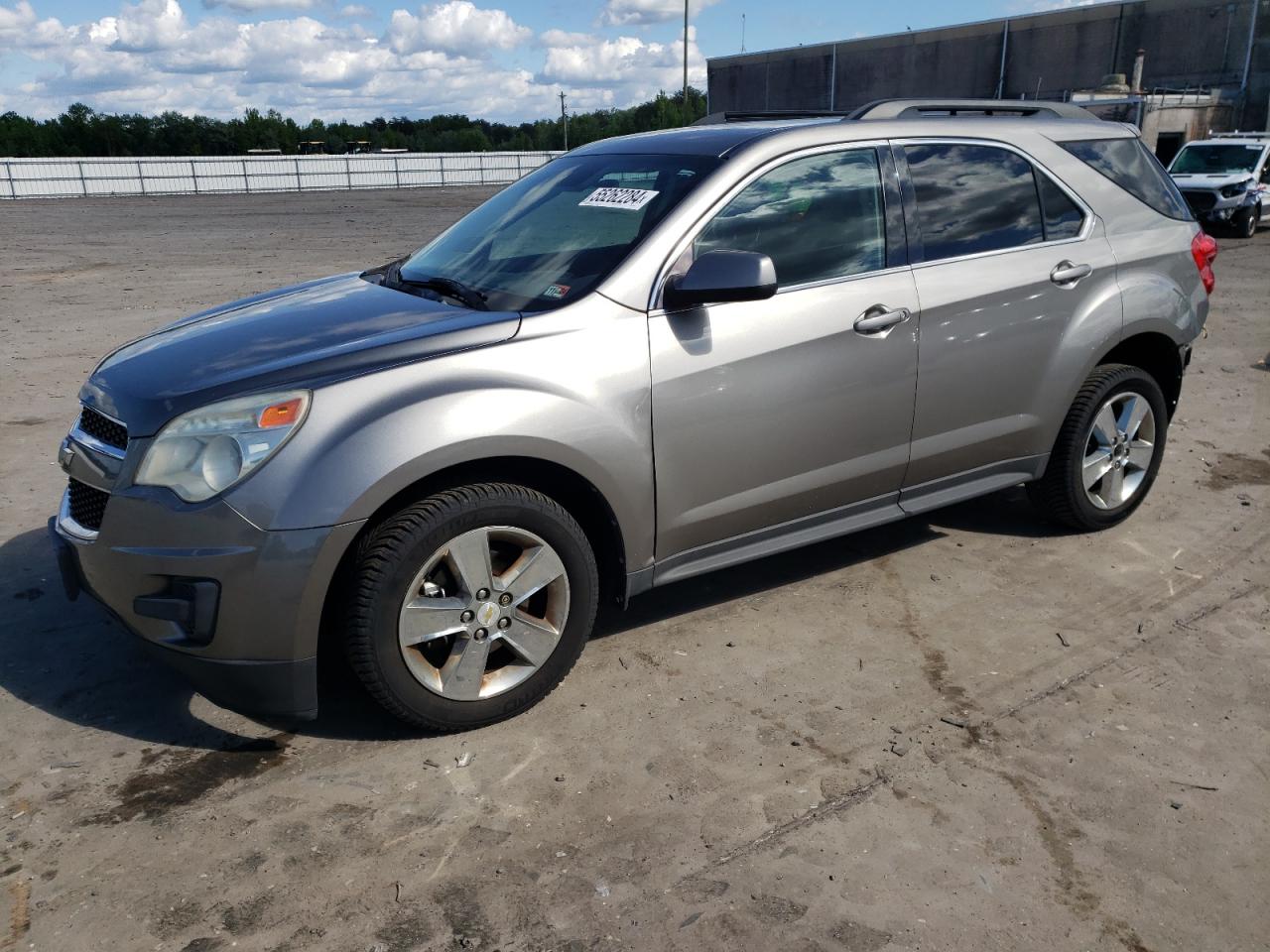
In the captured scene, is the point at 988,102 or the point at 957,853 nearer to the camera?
the point at 957,853

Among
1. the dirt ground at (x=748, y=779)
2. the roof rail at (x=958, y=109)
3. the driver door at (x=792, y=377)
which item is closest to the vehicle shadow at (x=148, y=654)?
the dirt ground at (x=748, y=779)

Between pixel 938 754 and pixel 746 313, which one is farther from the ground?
pixel 746 313

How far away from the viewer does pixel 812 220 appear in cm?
400

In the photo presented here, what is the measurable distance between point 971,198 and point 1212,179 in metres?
18.6

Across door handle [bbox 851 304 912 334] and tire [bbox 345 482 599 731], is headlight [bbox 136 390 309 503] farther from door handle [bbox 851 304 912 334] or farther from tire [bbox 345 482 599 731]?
door handle [bbox 851 304 912 334]

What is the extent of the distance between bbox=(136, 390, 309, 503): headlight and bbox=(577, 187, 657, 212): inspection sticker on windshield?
4.79ft

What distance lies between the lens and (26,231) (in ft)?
79.4

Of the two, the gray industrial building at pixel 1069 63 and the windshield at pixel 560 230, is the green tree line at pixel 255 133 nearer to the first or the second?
the gray industrial building at pixel 1069 63

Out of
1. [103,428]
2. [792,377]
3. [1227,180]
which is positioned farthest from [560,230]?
[1227,180]

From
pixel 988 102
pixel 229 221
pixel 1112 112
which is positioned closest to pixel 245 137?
pixel 229 221

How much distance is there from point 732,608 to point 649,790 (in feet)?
4.41

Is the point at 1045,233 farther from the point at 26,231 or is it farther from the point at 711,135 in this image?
the point at 26,231

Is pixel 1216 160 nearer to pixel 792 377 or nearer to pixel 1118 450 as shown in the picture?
pixel 1118 450

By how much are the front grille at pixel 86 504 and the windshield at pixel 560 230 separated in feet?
4.47
